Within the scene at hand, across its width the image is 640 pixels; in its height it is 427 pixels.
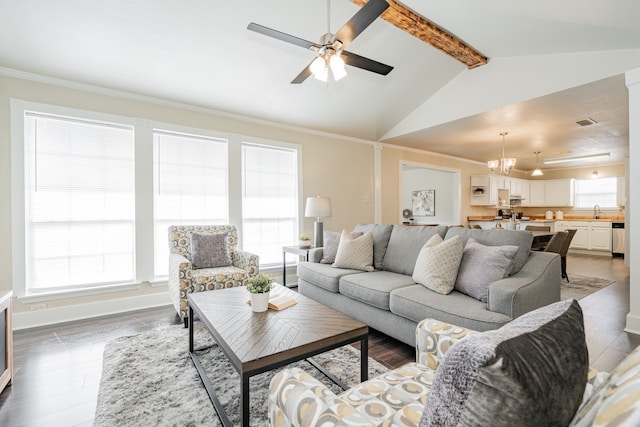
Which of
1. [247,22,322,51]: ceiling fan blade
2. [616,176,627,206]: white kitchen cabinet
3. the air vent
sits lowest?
[616,176,627,206]: white kitchen cabinet

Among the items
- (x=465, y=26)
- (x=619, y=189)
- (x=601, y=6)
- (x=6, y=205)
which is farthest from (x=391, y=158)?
(x=619, y=189)

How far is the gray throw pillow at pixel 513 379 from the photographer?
0.50 m

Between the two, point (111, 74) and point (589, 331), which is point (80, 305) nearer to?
point (111, 74)

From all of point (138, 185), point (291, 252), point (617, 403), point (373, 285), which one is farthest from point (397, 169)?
point (617, 403)

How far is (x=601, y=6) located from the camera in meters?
2.45

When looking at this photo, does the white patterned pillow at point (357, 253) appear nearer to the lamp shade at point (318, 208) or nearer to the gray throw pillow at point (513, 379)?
the lamp shade at point (318, 208)

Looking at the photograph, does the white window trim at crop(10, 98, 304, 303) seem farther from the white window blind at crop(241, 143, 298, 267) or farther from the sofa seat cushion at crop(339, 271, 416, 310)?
the sofa seat cushion at crop(339, 271, 416, 310)

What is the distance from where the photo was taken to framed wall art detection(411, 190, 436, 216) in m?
8.18

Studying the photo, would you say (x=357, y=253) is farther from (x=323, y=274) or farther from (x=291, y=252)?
(x=291, y=252)

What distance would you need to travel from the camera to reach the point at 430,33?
3.20 metres

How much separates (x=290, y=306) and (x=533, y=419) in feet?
5.74

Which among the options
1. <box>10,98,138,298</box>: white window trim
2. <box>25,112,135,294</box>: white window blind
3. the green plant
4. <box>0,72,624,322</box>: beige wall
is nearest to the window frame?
<box>0,72,624,322</box>: beige wall

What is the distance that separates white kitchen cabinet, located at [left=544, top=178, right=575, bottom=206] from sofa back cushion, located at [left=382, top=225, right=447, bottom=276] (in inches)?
330

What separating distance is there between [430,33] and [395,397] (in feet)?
11.5
